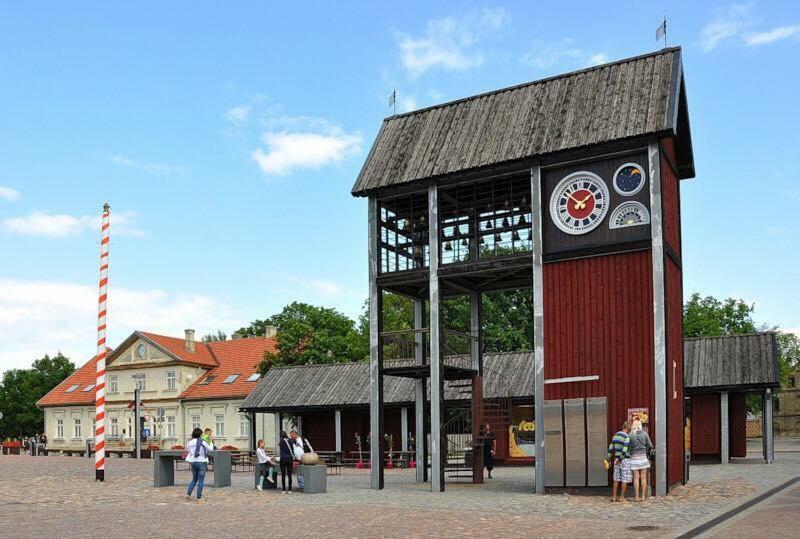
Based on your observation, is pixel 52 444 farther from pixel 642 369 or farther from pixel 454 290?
pixel 642 369

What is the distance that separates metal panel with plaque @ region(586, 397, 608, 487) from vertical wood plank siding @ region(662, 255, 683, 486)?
139 cm

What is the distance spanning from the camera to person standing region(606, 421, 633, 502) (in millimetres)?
18547

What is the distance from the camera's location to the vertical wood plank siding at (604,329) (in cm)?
2008

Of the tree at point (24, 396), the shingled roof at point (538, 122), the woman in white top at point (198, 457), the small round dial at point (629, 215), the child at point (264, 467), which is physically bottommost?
the tree at point (24, 396)

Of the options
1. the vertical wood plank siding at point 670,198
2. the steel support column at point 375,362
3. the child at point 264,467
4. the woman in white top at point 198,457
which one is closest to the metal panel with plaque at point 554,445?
the vertical wood plank siding at point 670,198

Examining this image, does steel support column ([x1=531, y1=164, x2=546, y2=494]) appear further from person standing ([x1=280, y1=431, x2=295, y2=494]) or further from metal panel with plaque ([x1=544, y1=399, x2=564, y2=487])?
person standing ([x1=280, y1=431, x2=295, y2=494])

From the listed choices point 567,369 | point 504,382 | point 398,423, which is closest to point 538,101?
point 567,369

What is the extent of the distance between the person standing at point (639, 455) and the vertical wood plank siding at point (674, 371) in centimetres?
131

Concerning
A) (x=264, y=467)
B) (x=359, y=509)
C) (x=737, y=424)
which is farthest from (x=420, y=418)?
(x=737, y=424)

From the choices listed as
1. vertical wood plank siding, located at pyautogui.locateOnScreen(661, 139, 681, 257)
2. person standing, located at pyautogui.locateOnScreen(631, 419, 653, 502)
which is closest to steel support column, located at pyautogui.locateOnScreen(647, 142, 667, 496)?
vertical wood plank siding, located at pyautogui.locateOnScreen(661, 139, 681, 257)

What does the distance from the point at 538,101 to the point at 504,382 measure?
16531mm

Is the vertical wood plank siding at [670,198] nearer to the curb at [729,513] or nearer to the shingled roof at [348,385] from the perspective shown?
the curb at [729,513]

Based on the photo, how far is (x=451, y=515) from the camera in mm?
15883

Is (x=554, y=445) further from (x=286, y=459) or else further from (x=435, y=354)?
(x=286, y=459)
